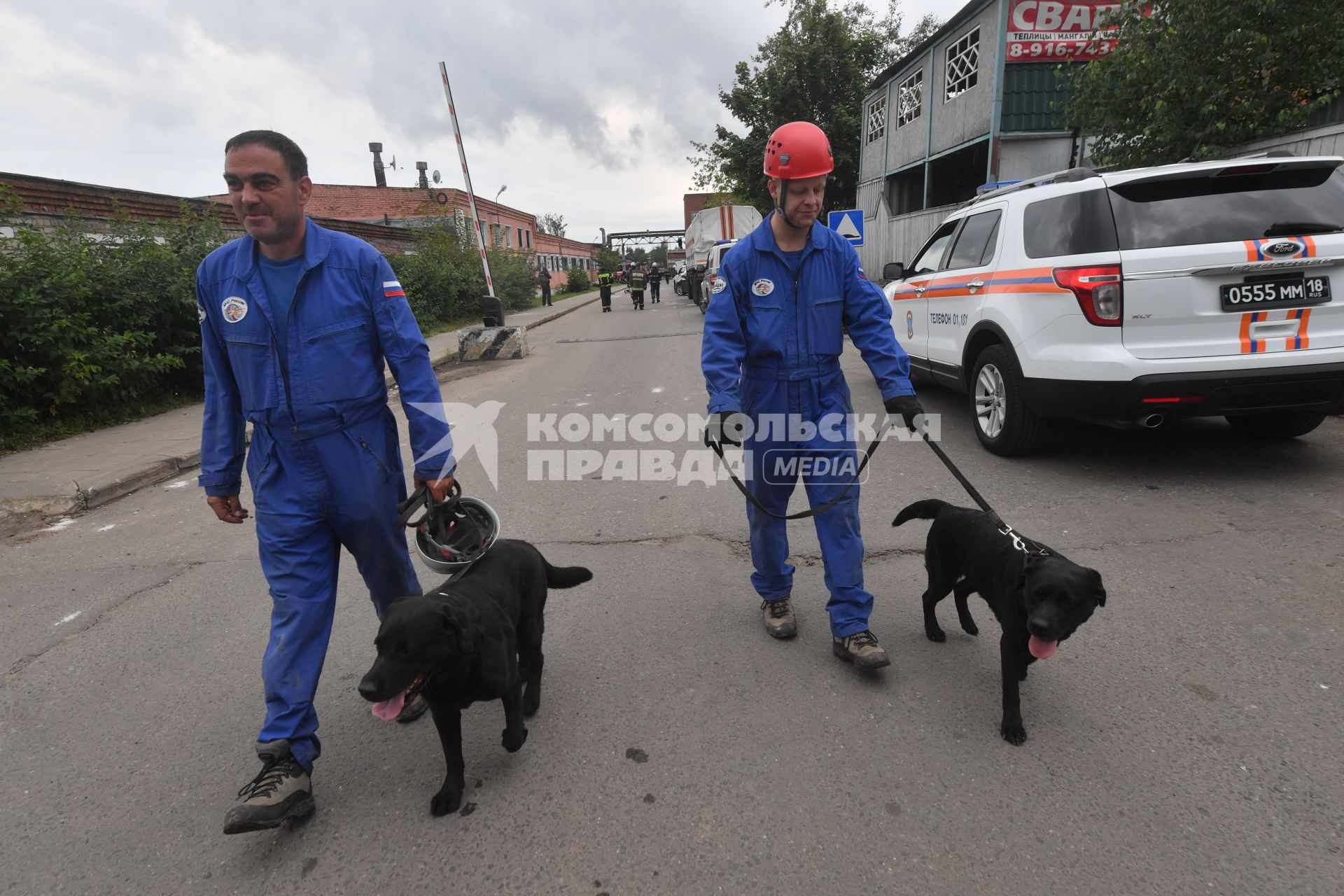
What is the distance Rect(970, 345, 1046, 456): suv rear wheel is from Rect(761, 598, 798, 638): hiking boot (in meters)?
2.80

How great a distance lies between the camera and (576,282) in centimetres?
5044

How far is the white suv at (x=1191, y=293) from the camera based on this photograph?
407 cm

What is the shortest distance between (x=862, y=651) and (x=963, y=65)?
18.1 metres

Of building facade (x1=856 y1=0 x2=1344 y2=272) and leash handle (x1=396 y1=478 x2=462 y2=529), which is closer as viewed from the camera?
leash handle (x1=396 y1=478 x2=462 y2=529)

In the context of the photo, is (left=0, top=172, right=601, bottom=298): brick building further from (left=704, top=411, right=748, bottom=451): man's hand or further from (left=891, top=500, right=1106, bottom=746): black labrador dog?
(left=891, top=500, right=1106, bottom=746): black labrador dog

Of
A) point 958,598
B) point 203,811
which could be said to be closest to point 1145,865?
point 958,598

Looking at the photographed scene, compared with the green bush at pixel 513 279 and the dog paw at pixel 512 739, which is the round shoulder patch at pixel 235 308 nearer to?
the dog paw at pixel 512 739

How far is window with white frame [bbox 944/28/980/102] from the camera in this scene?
52.7 ft

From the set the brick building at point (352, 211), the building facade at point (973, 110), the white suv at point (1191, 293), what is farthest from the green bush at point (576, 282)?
the white suv at point (1191, 293)

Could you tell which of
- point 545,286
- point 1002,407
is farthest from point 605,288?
point 1002,407

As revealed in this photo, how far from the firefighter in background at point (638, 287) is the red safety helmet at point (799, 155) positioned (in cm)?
2393

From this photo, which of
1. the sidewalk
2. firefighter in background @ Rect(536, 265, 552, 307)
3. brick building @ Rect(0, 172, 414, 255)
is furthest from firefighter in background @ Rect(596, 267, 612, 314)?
the sidewalk

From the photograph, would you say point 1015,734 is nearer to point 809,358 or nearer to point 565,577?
point 809,358

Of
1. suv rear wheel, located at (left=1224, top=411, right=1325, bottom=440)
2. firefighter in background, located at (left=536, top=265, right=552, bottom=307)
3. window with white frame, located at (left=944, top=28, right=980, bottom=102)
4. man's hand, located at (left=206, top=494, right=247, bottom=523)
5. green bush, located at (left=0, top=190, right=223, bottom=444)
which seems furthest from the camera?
firefighter in background, located at (left=536, top=265, right=552, bottom=307)
